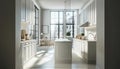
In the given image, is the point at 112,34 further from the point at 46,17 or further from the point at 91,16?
the point at 46,17

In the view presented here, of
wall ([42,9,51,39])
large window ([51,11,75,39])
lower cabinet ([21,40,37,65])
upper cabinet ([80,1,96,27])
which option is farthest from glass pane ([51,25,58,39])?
lower cabinet ([21,40,37,65])

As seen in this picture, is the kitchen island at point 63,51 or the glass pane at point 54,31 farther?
the glass pane at point 54,31

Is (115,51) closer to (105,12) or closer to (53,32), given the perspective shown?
(105,12)

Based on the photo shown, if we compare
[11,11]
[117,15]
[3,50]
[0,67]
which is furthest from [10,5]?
[117,15]

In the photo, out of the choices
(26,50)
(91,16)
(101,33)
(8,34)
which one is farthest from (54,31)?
(101,33)

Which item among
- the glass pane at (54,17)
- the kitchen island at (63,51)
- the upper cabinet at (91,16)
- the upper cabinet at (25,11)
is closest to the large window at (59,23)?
the glass pane at (54,17)

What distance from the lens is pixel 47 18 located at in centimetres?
1573

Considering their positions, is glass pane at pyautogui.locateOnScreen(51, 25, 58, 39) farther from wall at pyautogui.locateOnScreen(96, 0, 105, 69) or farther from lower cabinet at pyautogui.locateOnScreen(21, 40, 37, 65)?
wall at pyautogui.locateOnScreen(96, 0, 105, 69)

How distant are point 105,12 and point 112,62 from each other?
103cm

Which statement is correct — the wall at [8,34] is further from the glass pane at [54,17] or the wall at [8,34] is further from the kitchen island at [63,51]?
the glass pane at [54,17]

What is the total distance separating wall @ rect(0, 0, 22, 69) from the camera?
324 cm

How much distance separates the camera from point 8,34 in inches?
128

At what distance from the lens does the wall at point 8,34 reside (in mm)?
3236

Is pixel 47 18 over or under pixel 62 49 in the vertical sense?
over
